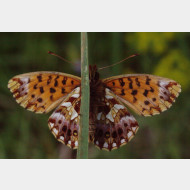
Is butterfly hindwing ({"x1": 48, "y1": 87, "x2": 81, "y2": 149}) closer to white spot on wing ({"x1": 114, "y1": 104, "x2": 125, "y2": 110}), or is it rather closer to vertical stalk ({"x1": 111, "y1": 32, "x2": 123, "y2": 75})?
white spot on wing ({"x1": 114, "y1": 104, "x2": 125, "y2": 110})

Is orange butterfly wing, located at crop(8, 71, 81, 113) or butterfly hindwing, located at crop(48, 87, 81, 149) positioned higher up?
orange butterfly wing, located at crop(8, 71, 81, 113)

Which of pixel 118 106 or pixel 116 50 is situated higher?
pixel 116 50

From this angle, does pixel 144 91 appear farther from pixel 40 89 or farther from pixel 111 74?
pixel 111 74

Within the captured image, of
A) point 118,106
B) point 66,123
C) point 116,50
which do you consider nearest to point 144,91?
point 118,106

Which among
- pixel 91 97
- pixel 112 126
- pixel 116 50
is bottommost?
pixel 112 126

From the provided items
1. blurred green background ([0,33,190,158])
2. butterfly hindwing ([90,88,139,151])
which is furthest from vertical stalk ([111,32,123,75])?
butterfly hindwing ([90,88,139,151])
